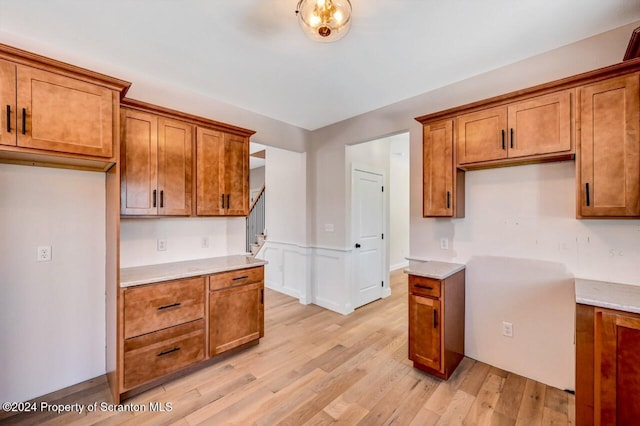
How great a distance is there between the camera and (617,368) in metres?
1.59

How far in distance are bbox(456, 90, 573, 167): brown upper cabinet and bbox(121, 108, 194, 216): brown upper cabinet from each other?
8.71ft

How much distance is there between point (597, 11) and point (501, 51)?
58 centimetres

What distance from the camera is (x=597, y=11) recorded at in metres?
1.87

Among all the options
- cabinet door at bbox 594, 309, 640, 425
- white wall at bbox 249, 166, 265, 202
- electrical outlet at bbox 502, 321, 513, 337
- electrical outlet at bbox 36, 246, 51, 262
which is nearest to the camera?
cabinet door at bbox 594, 309, 640, 425

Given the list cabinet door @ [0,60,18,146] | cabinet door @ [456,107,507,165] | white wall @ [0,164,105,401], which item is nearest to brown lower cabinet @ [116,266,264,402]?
white wall @ [0,164,105,401]

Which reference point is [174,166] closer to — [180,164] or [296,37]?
[180,164]

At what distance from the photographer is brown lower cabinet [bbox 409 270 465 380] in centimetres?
237

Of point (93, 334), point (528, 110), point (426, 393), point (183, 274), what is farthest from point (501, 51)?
point (93, 334)

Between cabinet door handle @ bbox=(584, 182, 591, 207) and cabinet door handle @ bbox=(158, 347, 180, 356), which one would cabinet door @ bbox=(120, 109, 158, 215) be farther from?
cabinet door handle @ bbox=(584, 182, 591, 207)

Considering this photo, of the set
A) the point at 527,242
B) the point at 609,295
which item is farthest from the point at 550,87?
the point at 609,295

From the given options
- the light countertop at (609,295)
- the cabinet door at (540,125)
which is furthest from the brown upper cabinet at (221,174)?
the light countertop at (609,295)

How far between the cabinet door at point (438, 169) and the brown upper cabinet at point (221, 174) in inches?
77.2

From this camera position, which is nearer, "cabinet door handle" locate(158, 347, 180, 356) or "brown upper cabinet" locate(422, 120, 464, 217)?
"cabinet door handle" locate(158, 347, 180, 356)

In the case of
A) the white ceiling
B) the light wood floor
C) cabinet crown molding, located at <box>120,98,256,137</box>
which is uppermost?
the white ceiling
